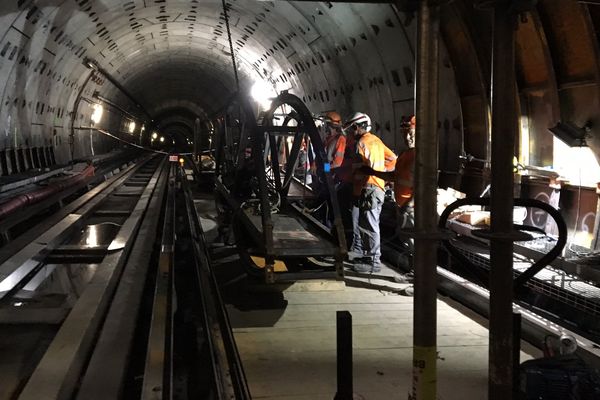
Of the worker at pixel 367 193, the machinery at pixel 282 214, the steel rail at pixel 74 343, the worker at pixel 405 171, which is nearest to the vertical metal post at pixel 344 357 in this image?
the steel rail at pixel 74 343

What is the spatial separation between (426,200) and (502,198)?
0.92ft

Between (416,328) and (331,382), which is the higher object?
(416,328)

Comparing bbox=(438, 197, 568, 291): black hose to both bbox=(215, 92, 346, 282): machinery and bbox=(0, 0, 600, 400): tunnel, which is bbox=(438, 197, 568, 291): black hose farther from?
bbox=(215, 92, 346, 282): machinery

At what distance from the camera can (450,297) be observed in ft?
17.4

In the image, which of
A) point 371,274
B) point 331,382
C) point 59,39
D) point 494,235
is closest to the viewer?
point 494,235

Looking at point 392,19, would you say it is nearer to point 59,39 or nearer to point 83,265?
point 83,265

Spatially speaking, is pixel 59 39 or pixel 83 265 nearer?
pixel 83 265

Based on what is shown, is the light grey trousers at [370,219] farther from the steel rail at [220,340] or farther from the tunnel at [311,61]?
the steel rail at [220,340]

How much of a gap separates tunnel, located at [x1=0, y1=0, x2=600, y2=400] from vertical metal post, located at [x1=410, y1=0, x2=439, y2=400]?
1.1 inches

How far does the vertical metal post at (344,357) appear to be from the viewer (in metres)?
2.57

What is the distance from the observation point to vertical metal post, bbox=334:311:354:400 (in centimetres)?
257

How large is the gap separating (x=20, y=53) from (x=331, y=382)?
7961mm

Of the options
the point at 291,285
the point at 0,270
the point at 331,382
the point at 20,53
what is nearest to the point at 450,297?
the point at 291,285

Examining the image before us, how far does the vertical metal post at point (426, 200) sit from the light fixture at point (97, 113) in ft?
56.9
